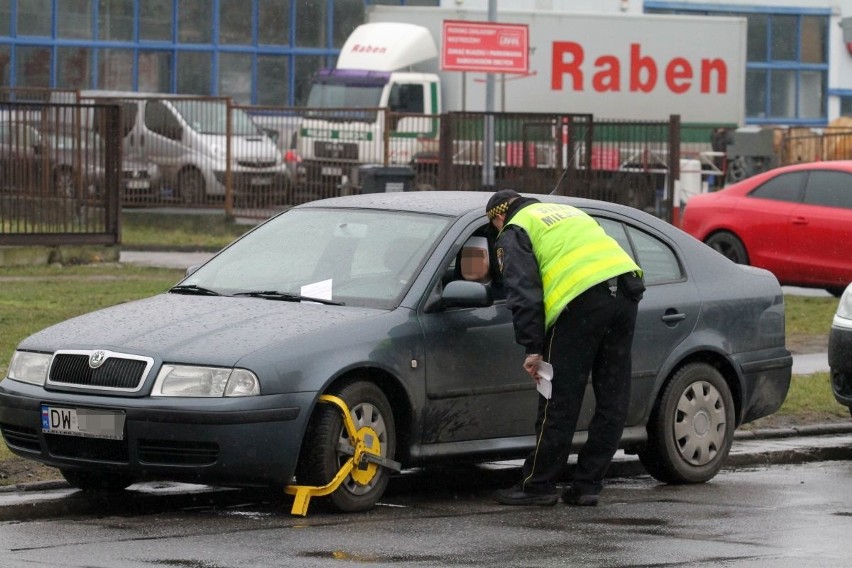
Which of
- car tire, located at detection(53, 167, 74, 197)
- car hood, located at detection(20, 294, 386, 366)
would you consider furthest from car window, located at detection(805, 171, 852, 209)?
car hood, located at detection(20, 294, 386, 366)

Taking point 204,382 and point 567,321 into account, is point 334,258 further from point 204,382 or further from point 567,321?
point 204,382

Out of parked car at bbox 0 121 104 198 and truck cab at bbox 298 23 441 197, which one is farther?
truck cab at bbox 298 23 441 197

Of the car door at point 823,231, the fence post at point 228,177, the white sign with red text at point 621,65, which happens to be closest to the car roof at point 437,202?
the car door at point 823,231

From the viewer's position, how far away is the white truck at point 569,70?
108 feet

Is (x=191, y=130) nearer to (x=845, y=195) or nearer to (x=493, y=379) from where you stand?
(x=845, y=195)

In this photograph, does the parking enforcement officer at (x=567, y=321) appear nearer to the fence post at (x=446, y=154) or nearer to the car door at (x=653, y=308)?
the car door at (x=653, y=308)

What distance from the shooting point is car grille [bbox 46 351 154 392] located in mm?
7340

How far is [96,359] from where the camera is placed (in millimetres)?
7434

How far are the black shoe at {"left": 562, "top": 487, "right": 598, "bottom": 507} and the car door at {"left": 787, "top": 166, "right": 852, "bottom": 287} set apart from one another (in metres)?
10.4

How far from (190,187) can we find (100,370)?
2073 cm

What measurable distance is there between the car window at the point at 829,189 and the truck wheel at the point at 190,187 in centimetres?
1192

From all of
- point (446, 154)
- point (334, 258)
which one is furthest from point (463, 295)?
point (446, 154)

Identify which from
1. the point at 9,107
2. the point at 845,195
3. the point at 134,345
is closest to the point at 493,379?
the point at 134,345

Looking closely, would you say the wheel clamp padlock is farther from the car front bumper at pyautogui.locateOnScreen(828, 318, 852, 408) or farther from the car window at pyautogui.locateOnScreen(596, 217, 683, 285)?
the car front bumper at pyautogui.locateOnScreen(828, 318, 852, 408)
